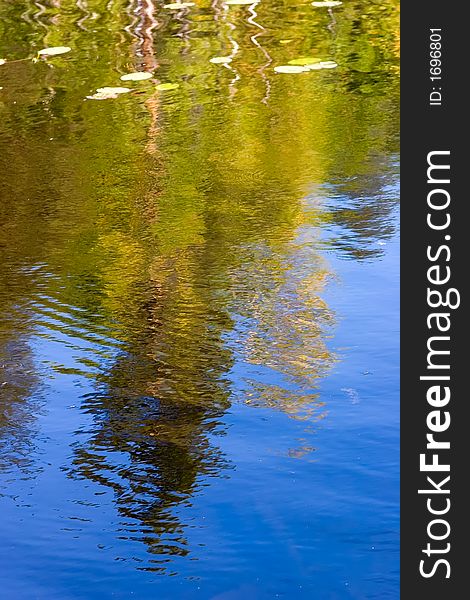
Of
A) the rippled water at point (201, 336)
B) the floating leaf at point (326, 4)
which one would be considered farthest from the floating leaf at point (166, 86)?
the floating leaf at point (326, 4)

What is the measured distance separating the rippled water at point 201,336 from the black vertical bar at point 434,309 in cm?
19

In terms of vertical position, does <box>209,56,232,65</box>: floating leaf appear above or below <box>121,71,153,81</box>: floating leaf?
above

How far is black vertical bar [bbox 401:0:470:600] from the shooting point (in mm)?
2178

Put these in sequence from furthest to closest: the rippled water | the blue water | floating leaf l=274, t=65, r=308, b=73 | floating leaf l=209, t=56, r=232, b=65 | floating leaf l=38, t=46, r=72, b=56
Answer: floating leaf l=38, t=46, r=72, b=56 < floating leaf l=209, t=56, r=232, b=65 < floating leaf l=274, t=65, r=308, b=73 < the rippled water < the blue water

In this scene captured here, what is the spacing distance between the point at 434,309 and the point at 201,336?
1062 millimetres

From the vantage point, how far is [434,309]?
2.47m

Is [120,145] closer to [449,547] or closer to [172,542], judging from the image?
[172,542]

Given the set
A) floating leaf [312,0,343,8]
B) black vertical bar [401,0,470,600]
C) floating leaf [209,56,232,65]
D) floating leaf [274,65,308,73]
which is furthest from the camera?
floating leaf [312,0,343,8]

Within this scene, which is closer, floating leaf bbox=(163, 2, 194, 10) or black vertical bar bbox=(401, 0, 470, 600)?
black vertical bar bbox=(401, 0, 470, 600)

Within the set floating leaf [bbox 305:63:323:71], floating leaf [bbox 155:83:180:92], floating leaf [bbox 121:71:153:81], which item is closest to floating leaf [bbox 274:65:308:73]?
floating leaf [bbox 305:63:323:71]

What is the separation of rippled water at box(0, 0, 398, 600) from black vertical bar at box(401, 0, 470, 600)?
0.63 feet

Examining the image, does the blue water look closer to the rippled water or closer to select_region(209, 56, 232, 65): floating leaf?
the rippled water

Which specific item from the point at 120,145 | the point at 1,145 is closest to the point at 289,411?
the point at 120,145

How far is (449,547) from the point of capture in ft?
7.01
